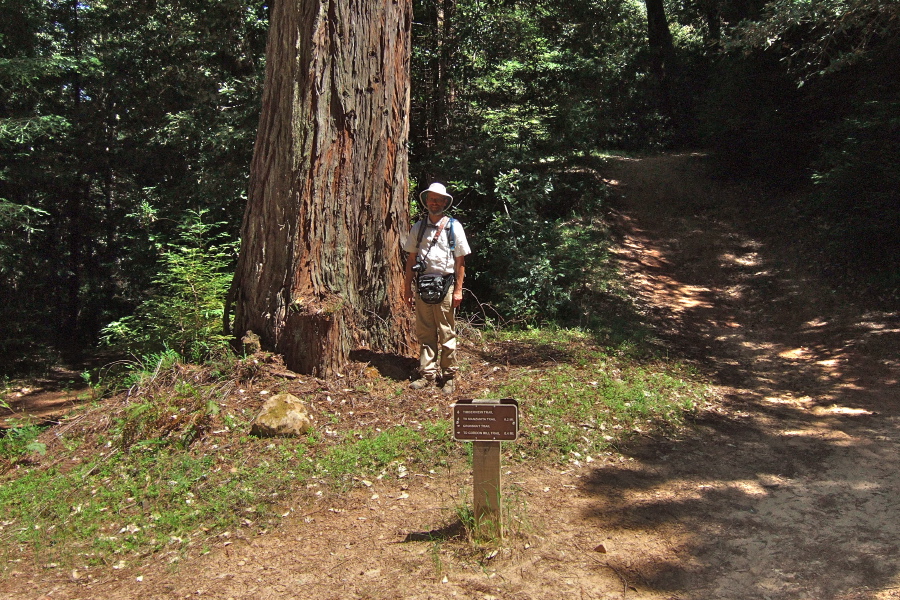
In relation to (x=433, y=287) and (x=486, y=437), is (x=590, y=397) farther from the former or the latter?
(x=486, y=437)

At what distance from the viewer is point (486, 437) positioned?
4293 mm

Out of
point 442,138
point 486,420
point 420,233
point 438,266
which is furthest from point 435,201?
point 442,138

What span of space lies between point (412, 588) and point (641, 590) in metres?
1.39

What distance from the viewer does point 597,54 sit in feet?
44.3

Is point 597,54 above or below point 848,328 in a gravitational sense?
above

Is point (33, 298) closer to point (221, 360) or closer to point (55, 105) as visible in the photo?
point (55, 105)

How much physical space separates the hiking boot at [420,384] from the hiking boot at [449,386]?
0.56ft

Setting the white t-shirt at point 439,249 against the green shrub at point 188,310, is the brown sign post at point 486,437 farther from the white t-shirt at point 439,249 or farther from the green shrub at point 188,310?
the green shrub at point 188,310

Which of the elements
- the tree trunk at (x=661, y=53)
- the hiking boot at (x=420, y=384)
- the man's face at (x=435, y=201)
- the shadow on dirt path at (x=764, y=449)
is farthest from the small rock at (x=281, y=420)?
the tree trunk at (x=661, y=53)

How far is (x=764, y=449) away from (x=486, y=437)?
11.4ft

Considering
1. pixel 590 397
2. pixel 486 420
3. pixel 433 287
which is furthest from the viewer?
pixel 590 397

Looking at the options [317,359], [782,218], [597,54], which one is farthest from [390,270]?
[782,218]

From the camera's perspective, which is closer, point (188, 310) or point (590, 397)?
point (590, 397)

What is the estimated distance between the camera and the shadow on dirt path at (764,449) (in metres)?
4.41
